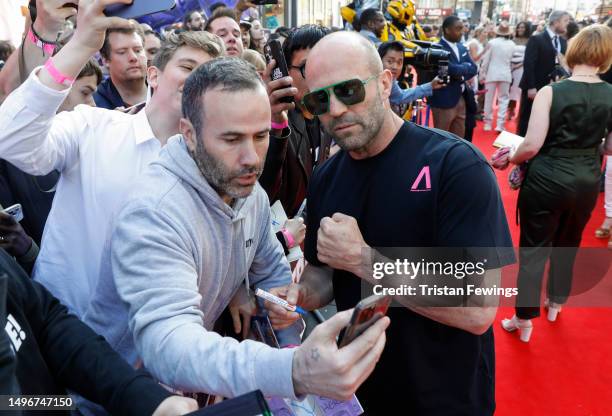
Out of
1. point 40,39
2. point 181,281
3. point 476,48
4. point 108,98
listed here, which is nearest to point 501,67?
point 476,48

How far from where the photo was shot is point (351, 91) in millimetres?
1595

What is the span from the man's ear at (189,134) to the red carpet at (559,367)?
94.4 inches

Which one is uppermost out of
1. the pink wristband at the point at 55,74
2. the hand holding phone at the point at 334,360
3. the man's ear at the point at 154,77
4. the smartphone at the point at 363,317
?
the pink wristband at the point at 55,74

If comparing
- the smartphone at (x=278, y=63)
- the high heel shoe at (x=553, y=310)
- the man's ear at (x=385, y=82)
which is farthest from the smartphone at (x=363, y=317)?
the high heel shoe at (x=553, y=310)

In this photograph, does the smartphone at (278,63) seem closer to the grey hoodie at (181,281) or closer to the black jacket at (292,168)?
the black jacket at (292,168)

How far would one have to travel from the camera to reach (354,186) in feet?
5.40

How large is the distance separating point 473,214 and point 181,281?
0.89m

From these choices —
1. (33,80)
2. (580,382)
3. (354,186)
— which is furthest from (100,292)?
(580,382)

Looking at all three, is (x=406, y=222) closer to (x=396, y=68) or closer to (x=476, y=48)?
(x=396, y=68)

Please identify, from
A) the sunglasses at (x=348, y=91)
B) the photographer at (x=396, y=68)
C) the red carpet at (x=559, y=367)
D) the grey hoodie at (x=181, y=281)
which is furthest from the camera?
the photographer at (x=396, y=68)

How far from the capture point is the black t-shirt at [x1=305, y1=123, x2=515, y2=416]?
1440 mm

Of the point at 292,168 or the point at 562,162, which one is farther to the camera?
the point at 562,162

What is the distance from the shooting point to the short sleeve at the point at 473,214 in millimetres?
1421

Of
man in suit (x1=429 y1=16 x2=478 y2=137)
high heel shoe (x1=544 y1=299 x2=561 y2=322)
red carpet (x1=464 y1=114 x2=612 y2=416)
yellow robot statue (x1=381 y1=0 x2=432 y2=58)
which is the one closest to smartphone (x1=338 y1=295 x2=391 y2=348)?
red carpet (x1=464 y1=114 x2=612 y2=416)
